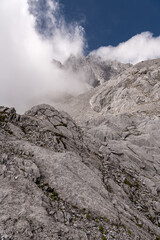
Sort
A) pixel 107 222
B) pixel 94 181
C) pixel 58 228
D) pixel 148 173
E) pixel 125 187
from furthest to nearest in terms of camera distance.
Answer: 1. pixel 148 173
2. pixel 125 187
3. pixel 94 181
4. pixel 107 222
5. pixel 58 228

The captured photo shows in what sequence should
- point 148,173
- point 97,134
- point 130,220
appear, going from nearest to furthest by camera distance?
point 130,220, point 148,173, point 97,134

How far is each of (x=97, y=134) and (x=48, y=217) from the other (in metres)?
46.8

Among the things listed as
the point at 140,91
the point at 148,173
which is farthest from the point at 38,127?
the point at 140,91

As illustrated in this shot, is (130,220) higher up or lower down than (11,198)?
lower down

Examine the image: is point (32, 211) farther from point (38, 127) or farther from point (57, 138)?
point (38, 127)

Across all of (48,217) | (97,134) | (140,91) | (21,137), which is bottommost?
(48,217)

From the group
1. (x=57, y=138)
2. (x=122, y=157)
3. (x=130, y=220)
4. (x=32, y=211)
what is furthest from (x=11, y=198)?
(x=122, y=157)

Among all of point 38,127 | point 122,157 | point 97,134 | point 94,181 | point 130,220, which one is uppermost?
point 97,134

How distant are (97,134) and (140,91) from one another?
105 m

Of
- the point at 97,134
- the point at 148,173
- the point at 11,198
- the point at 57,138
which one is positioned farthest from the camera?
the point at 97,134

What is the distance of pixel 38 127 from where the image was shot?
3328 cm

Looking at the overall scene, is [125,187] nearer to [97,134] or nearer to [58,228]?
[58,228]

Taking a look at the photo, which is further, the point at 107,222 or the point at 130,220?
the point at 130,220

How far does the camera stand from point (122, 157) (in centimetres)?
3841
